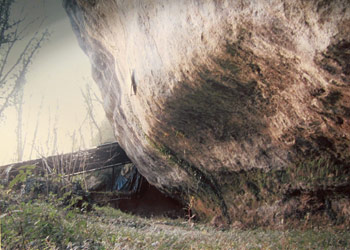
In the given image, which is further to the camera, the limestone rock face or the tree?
the tree

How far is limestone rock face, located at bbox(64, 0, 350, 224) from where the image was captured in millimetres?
2361

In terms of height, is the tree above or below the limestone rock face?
above

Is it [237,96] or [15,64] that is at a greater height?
[15,64]

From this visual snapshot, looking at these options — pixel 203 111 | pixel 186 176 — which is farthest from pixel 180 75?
pixel 186 176

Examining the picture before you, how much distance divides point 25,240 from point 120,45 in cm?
405

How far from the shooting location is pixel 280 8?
2.17 m

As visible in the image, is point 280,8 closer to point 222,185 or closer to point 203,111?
point 203,111

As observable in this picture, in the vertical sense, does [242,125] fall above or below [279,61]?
below

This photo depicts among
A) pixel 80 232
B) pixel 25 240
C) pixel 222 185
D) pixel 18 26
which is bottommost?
pixel 222 185

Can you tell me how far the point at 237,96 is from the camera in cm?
398

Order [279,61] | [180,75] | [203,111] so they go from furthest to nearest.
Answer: [203,111], [180,75], [279,61]

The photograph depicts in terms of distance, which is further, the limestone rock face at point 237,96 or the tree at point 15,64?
the tree at point 15,64

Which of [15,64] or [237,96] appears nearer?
[237,96]

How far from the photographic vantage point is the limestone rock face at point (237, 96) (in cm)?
236
